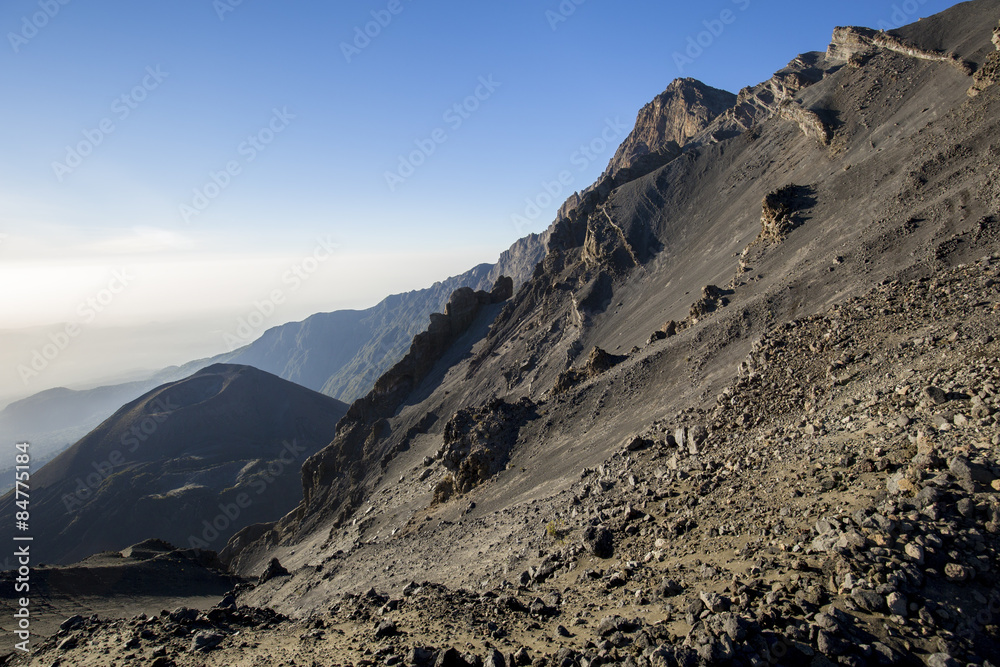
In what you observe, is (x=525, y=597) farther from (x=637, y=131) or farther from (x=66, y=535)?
(x=637, y=131)

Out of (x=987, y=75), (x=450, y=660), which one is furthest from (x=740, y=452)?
(x=987, y=75)

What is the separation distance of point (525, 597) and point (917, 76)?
165 feet

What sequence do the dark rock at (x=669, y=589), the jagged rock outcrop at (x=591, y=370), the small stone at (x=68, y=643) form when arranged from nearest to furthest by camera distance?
the dark rock at (x=669, y=589)
the small stone at (x=68, y=643)
the jagged rock outcrop at (x=591, y=370)

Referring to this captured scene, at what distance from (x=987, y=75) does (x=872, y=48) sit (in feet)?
69.8

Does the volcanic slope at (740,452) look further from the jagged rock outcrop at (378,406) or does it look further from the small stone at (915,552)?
the jagged rock outcrop at (378,406)

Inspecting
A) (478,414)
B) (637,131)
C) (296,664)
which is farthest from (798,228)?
(637,131)

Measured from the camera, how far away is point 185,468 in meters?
89.9

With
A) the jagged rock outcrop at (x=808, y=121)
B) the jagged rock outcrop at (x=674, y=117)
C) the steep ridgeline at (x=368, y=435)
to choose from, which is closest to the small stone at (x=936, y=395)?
the jagged rock outcrop at (x=808, y=121)

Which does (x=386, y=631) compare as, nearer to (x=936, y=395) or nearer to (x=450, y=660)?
(x=450, y=660)

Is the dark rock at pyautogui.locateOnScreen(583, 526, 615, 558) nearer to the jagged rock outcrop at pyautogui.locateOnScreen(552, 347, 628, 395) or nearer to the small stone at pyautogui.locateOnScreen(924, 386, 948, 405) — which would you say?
the small stone at pyautogui.locateOnScreen(924, 386, 948, 405)

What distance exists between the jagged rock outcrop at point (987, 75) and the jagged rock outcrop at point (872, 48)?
328 cm

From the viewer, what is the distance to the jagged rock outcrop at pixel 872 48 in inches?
1457

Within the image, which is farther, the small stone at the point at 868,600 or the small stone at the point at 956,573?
the small stone at the point at 956,573

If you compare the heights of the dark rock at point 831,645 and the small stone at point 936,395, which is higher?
the dark rock at point 831,645
